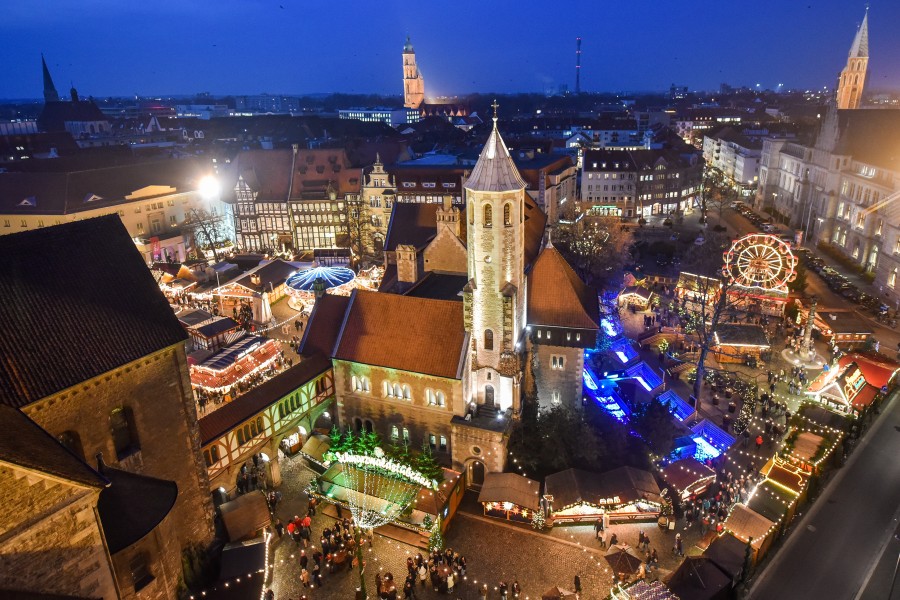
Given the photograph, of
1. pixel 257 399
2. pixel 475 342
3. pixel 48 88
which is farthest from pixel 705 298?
pixel 48 88

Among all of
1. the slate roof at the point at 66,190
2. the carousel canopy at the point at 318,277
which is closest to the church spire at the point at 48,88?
the slate roof at the point at 66,190

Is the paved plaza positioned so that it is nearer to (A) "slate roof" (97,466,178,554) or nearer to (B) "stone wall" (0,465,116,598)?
(A) "slate roof" (97,466,178,554)

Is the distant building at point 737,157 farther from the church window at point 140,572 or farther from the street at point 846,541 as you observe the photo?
the church window at point 140,572

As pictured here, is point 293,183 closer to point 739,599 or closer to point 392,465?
point 392,465

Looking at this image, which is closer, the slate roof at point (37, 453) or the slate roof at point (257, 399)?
the slate roof at point (37, 453)

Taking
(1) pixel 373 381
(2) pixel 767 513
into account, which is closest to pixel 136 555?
(1) pixel 373 381
